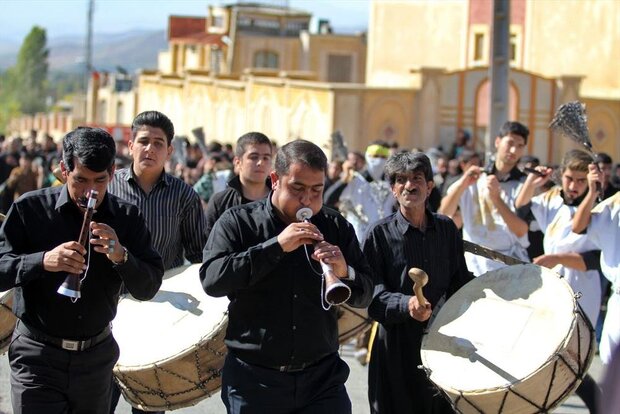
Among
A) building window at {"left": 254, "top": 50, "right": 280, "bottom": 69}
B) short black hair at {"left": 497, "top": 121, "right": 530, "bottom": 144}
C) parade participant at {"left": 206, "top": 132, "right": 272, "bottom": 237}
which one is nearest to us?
parade participant at {"left": 206, "top": 132, "right": 272, "bottom": 237}

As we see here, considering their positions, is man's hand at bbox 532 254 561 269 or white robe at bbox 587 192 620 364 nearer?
white robe at bbox 587 192 620 364

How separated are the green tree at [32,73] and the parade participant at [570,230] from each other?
149 metres

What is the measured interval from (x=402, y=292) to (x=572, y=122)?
3.25 meters

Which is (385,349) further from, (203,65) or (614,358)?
(203,65)

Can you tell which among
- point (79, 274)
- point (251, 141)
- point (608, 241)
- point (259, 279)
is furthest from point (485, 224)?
point (79, 274)

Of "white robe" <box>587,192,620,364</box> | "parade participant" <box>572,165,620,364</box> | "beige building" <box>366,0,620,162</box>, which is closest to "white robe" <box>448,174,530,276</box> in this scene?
"parade participant" <box>572,165,620,364</box>

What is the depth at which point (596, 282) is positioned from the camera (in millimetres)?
9836

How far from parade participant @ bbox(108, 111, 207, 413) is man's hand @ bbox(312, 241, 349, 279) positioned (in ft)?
7.47

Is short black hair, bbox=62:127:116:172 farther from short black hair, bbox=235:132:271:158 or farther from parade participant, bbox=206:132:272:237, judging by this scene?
short black hair, bbox=235:132:271:158

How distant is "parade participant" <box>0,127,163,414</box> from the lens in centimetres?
589

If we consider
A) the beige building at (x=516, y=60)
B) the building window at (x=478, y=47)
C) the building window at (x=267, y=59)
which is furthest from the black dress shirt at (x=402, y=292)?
the building window at (x=267, y=59)

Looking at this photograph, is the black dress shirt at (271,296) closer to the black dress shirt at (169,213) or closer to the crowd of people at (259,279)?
the crowd of people at (259,279)

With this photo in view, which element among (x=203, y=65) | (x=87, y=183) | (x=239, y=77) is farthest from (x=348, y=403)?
(x=203, y=65)

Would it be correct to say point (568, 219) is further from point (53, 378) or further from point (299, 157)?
point (53, 378)
